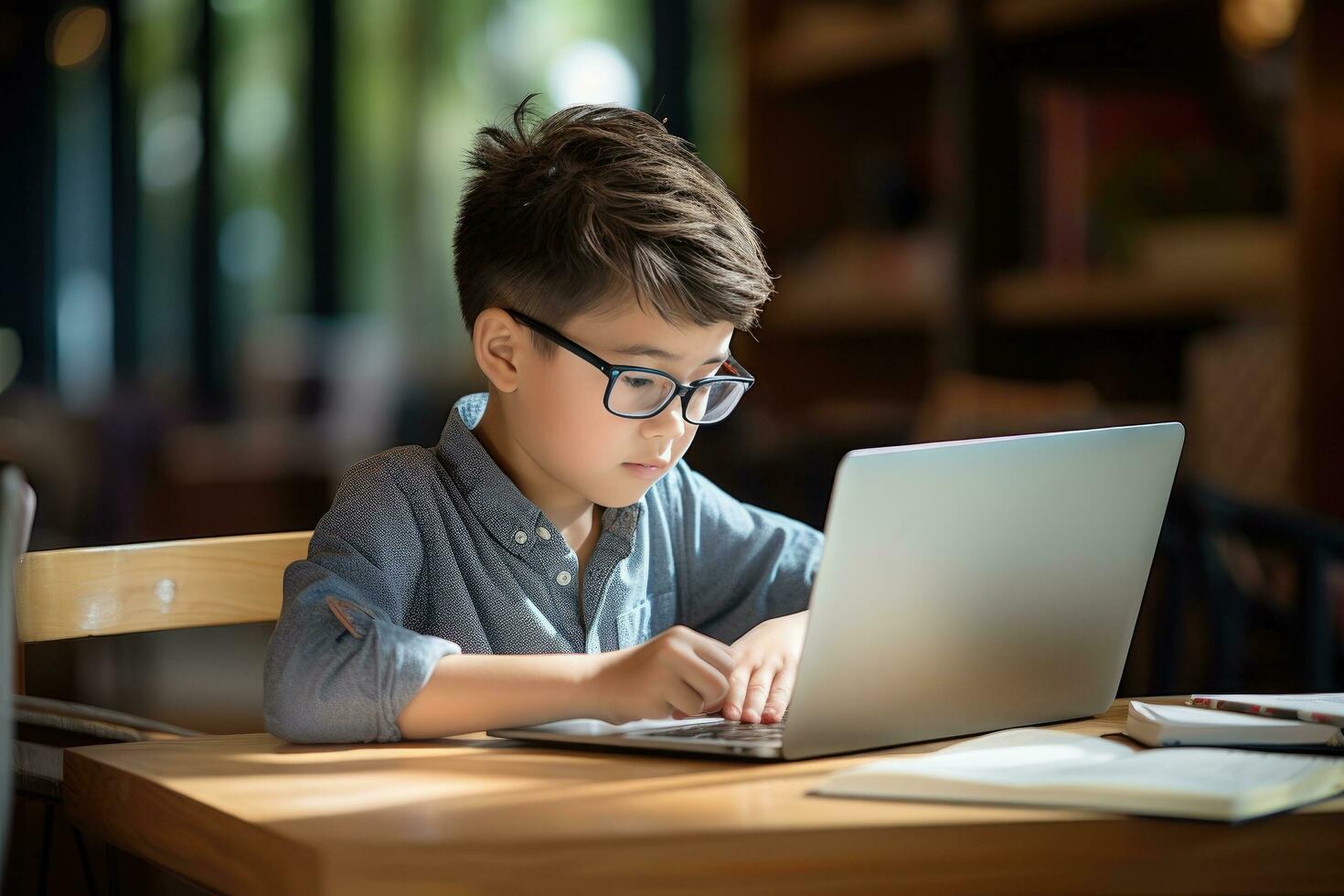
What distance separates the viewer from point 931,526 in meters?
0.90

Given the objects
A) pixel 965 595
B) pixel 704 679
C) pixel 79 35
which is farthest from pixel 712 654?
pixel 79 35

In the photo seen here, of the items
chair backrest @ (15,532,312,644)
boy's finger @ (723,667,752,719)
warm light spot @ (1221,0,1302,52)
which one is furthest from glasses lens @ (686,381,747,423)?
warm light spot @ (1221,0,1302,52)

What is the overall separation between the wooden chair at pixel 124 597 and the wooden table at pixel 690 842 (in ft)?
1.14

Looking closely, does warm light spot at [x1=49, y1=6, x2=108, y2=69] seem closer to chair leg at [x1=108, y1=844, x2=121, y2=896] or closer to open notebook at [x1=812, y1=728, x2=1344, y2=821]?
chair leg at [x1=108, y1=844, x2=121, y2=896]

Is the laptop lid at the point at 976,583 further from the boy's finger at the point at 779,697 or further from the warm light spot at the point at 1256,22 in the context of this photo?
the warm light spot at the point at 1256,22

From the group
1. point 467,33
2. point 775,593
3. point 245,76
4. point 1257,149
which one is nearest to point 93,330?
point 245,76

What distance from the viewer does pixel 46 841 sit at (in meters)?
1.16

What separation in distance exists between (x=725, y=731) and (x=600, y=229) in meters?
0.42

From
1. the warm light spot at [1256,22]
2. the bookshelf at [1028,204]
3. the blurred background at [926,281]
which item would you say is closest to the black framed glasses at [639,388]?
the blurred background at [926,281]

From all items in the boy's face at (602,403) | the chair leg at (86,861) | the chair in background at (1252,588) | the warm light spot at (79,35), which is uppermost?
the warm light spot at (79,35)

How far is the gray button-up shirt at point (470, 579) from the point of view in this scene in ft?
3.27

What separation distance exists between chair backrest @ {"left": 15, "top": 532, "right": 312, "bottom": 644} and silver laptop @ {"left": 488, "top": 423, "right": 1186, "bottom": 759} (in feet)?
1.37

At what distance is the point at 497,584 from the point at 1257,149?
1.93 meters

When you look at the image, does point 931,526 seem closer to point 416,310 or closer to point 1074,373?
point 1074,373
